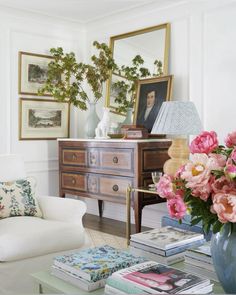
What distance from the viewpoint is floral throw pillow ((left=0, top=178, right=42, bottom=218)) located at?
2.73 metres

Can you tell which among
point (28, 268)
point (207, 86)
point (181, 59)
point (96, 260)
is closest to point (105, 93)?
point (181, 59)

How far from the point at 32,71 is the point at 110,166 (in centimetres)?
160

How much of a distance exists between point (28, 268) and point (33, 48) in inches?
121

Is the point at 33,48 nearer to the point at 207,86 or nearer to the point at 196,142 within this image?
the point at 207,86

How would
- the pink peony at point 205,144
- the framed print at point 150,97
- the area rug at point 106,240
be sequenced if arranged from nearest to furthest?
the pink peony at point 205,144 → the area rug at point 106,240 → the framed print at point 150,97

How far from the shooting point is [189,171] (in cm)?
129

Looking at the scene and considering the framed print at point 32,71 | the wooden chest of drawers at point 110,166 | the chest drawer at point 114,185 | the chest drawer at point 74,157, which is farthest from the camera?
the framed print at point 32,71

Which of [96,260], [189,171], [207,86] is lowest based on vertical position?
[96,260]

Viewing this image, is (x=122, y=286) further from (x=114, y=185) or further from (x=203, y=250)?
(x=114, y=185)

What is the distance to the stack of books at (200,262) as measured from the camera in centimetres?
167

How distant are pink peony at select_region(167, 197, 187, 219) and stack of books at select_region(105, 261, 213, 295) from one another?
Answer: 24cm

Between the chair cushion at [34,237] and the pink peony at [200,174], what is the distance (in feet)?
4.41

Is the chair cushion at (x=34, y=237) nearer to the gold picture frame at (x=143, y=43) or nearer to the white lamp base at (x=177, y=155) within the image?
the white lamp base at (x=177, y=155)

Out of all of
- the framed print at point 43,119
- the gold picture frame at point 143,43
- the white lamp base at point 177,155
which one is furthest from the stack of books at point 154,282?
the framed print at point 43,119
